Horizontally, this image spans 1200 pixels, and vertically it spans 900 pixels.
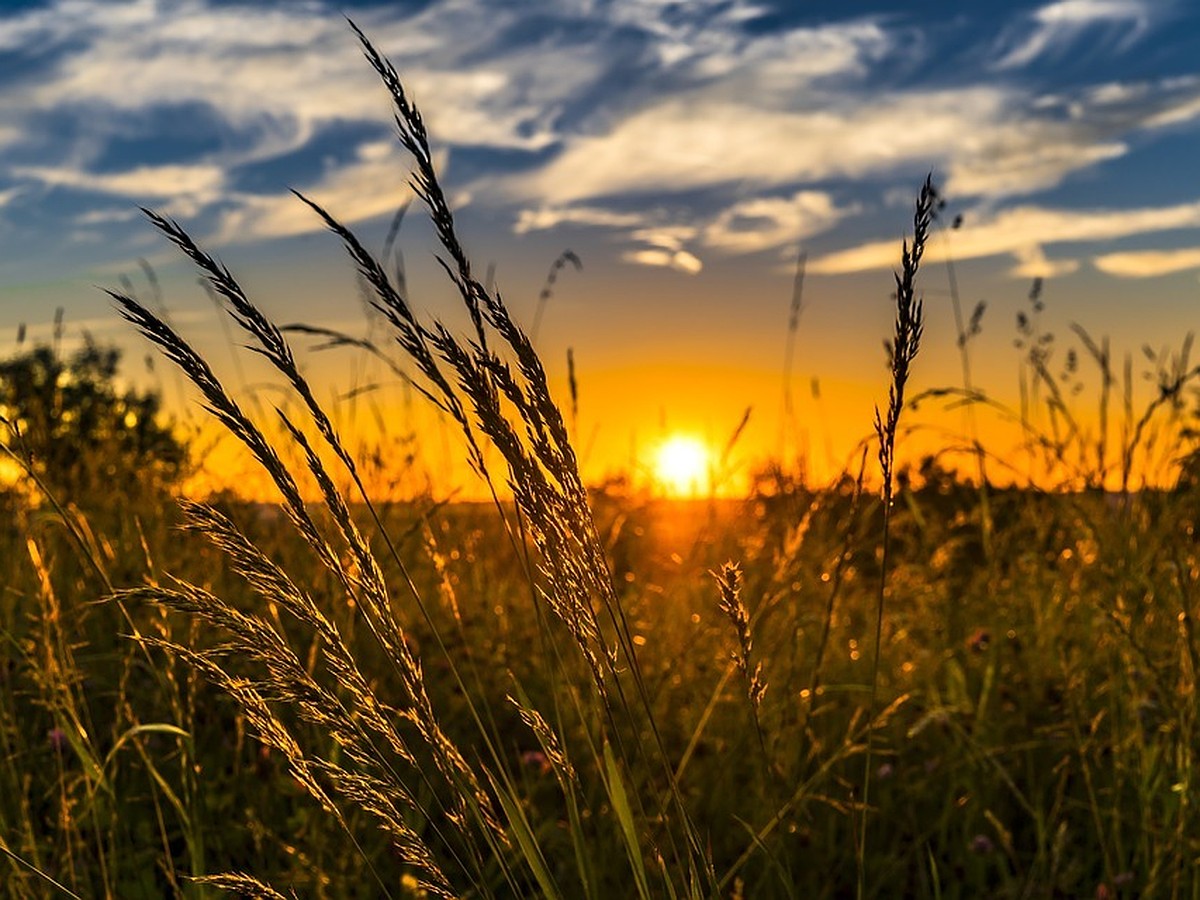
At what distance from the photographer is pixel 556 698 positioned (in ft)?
5.39

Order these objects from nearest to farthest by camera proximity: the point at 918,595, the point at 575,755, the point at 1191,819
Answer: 1. the point at 1191,819
2. the point at 575,755
3. the point at 918,595

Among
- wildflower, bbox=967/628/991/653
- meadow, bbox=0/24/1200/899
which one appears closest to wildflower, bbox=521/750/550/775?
meadow, bbox=0/24/1200/899

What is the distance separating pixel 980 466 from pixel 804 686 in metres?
0.94

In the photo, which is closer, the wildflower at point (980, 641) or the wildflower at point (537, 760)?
the wildflower at point (537, 760)

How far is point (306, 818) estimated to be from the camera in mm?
2398

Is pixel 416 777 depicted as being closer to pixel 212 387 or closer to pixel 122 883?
pixel 122 883

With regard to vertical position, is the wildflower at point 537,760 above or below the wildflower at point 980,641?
below

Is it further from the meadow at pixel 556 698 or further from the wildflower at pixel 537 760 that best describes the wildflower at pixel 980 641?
the wildflower at pixel 537 760

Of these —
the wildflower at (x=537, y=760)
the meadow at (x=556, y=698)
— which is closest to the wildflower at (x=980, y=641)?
the meadow at (x=556, y=698)

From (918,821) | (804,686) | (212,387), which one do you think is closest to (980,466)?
(804,686)

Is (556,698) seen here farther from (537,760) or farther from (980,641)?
(980,641)

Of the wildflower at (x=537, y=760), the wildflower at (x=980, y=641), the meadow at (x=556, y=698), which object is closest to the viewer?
the meadow at (x=556, y=698)

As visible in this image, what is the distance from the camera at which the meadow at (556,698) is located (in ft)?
4.03

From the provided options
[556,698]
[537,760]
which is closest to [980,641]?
[537,760]
